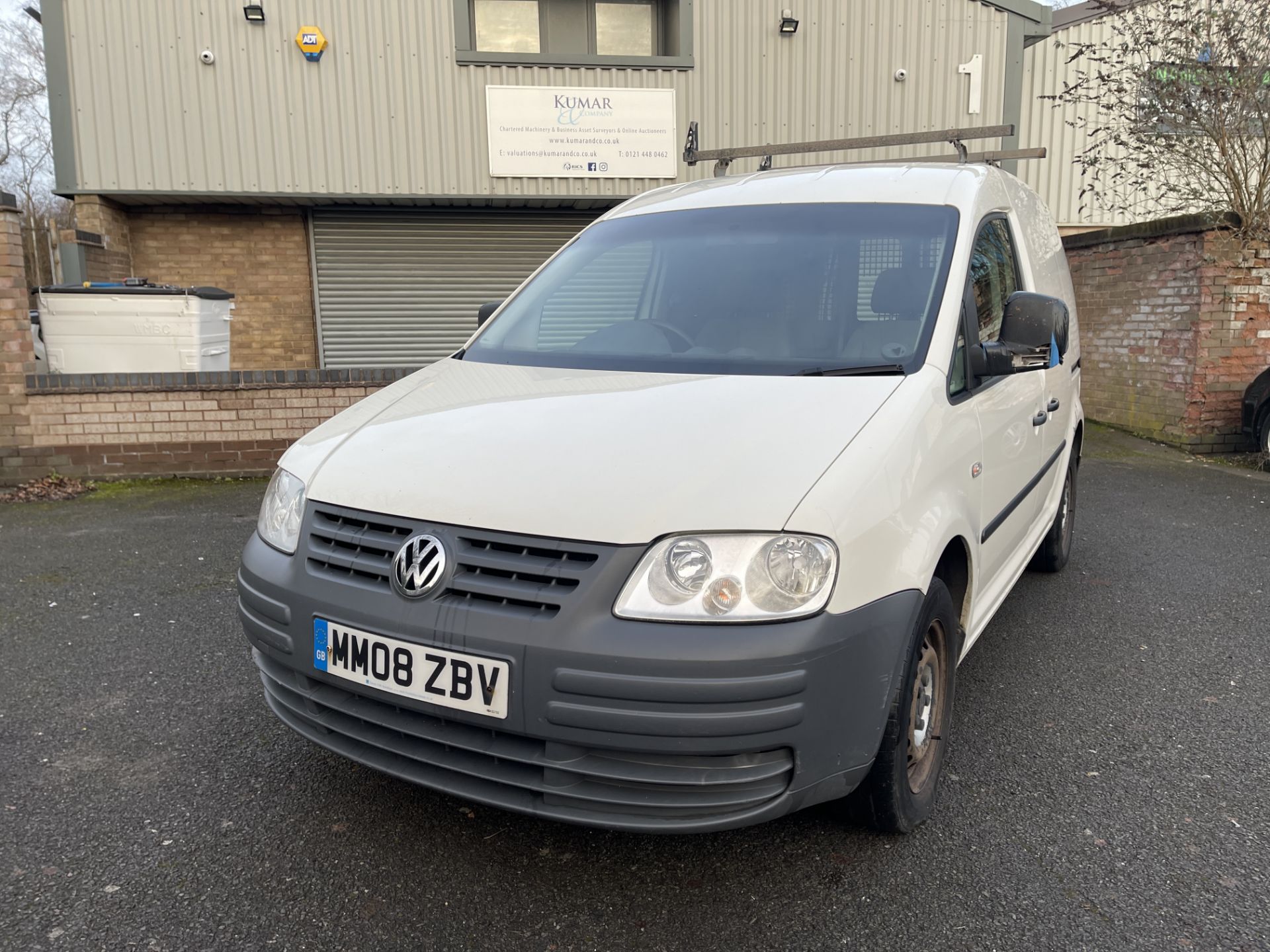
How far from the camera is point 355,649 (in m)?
2.17

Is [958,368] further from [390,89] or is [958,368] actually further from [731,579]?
[390,89]

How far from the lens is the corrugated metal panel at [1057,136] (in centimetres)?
1291

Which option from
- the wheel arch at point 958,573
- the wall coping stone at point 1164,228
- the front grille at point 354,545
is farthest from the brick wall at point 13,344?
the wall coping stone at point 1164,228

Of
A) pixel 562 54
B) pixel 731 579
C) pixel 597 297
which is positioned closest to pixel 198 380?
pixel 597 297

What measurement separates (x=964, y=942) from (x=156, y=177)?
11.2m

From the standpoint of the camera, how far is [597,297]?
349 cm

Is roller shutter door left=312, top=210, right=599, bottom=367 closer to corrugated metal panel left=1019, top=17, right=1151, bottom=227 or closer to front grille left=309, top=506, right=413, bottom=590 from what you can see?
corrugated metal panel left=1019, top=17, right=1151, bottom=227

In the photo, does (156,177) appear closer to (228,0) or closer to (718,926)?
(228,0)

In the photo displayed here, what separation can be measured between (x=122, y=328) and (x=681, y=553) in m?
6.53

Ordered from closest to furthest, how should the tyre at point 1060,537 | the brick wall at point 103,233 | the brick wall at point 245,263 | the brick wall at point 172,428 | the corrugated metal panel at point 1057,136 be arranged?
the tyre at point 1060,537 < the brick wall at point 172,428 < the brick wall at point 103,233 < the brick wall at point 245,263 < the corrugated metal panel at point 1057,136

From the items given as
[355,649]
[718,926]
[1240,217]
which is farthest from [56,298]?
[1240,217]

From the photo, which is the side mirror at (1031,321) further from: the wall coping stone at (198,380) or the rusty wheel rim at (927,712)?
the wall coping stone at (198,380)

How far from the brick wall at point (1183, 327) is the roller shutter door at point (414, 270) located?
6.46 meters

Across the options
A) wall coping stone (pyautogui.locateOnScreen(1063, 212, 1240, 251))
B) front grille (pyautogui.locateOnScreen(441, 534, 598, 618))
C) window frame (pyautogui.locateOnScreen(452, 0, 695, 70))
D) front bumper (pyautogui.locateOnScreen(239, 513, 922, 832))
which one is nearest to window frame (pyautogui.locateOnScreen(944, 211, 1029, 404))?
front bumper (pyautogui.locateOnScreen(239, 513, 922, 832))
